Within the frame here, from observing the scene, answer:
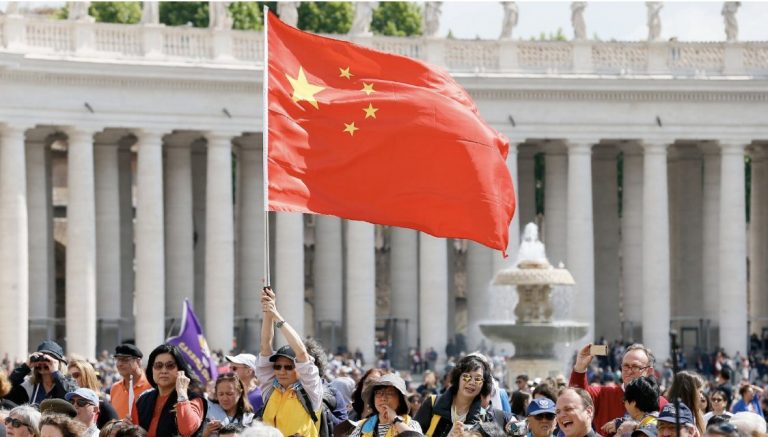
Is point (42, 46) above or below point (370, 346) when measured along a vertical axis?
above

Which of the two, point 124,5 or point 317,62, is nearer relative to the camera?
point 317,62

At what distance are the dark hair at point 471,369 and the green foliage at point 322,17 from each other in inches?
4765

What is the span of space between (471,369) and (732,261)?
266 feet

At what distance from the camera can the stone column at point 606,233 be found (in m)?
121

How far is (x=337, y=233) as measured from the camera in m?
114

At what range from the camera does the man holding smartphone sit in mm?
34188

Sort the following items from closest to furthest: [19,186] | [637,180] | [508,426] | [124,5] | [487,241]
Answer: [508,426] < [487,241] < [19,186] < [637,180] < [124,5]

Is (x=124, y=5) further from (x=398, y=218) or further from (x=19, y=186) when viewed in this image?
(x=398, y=218)

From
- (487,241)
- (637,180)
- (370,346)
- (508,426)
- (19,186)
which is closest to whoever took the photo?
(508,426)

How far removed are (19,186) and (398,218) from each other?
213ft

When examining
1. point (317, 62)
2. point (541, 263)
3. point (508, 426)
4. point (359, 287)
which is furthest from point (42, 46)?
point (508, 426)

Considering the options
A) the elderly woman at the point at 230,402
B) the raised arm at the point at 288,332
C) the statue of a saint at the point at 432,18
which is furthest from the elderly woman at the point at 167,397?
the statue of a saint at the point at 432,18

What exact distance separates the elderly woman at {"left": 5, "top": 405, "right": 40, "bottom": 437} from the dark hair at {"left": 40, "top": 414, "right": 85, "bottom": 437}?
48.3 inches

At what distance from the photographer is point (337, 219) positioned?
371 feet
